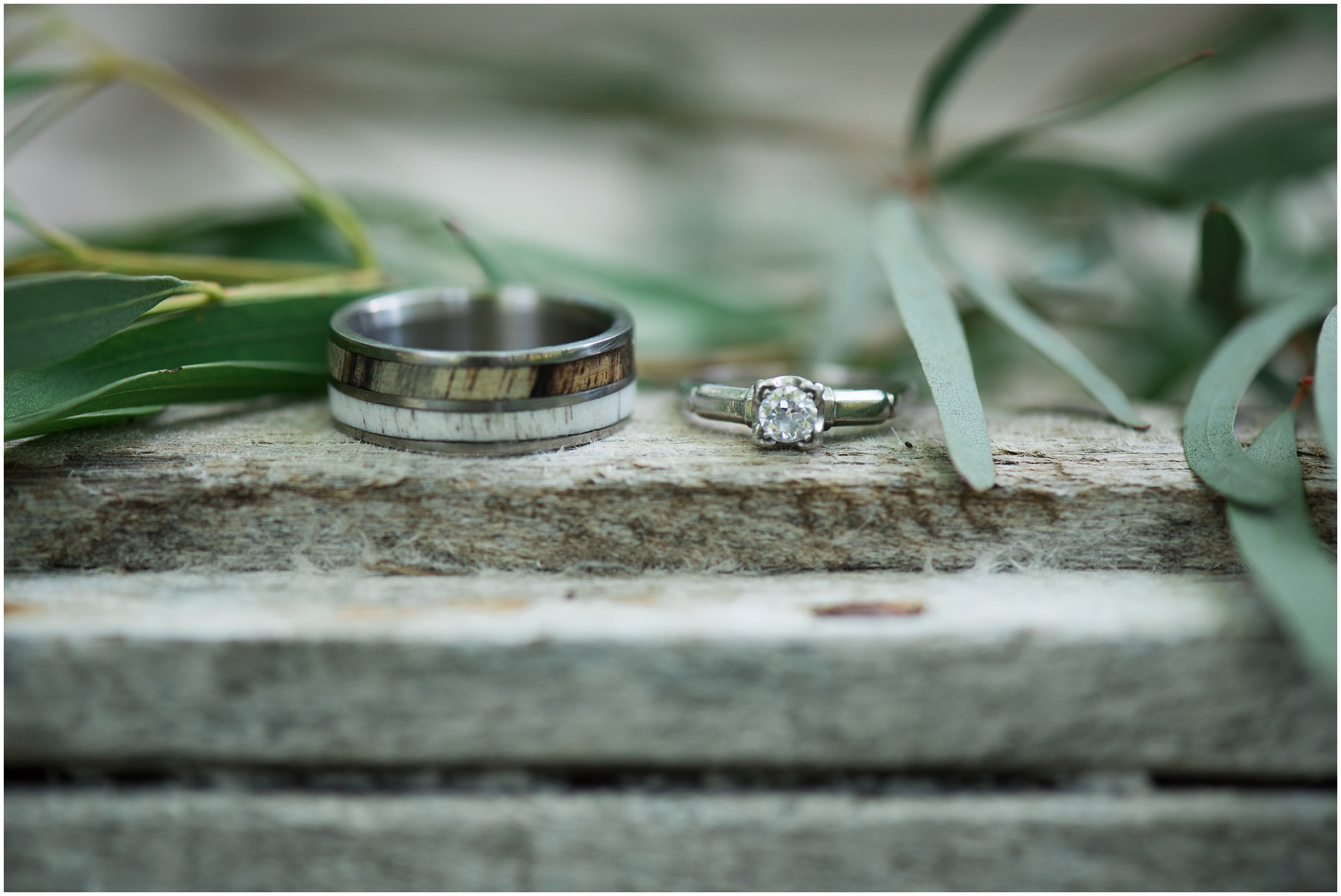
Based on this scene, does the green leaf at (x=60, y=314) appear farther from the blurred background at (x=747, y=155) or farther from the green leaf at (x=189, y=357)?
the blurred background at (x=747, y=155)

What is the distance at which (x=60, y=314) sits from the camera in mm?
453

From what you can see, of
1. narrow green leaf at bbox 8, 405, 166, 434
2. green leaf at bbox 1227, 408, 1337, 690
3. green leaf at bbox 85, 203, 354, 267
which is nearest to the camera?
green leaf at bbox 1227, 408, 1337, 690

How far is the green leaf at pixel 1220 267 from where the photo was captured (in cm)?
60

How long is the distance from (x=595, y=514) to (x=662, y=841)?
182 mm

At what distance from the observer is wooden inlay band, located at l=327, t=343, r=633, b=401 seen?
1.76 feet

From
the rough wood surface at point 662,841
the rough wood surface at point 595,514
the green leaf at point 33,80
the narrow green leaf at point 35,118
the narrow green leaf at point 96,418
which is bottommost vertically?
the rough wood surface at point 662,841

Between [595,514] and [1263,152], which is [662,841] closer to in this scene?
[595,514]

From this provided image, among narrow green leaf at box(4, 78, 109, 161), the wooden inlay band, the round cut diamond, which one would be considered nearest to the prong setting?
the round cut diamond

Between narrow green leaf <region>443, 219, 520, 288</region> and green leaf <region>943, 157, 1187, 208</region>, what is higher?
green leaf <region>943, 157, 1187, 208</region>

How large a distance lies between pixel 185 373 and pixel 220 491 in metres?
0.08

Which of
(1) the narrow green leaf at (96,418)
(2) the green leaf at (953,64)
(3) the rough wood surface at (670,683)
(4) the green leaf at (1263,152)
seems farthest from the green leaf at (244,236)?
(4) the green leaf at (1263,152)

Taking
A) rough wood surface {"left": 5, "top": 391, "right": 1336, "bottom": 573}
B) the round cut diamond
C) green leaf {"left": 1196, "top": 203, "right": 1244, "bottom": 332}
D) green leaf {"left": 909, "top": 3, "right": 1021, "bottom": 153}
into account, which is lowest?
rough wood surface {"left": 5, "top": 391, "right": 1336, "bottom": 573}

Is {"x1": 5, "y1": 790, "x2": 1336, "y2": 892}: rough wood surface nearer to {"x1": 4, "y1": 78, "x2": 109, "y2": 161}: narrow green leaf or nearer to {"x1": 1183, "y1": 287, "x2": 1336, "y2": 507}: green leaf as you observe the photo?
{"x1": 1183, "y1": 287, "x2": 1336, "y2": 507}: green leaf

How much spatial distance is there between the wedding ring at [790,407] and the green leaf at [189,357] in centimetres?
26
